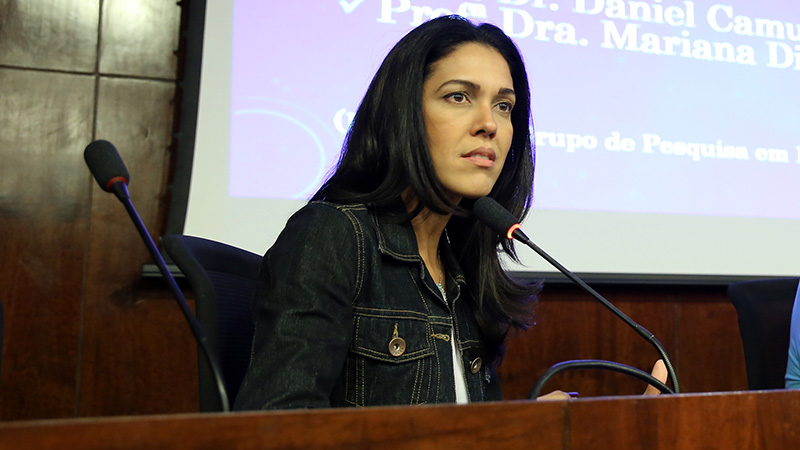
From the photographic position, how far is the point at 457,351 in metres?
1.29

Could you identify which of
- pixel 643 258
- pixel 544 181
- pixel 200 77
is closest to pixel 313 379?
pixel 200 77

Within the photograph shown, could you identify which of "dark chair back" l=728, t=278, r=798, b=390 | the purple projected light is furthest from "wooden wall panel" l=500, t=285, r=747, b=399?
"dark chair back" l=728, t=278, r=798, b=390

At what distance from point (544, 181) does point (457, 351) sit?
118 centimetres

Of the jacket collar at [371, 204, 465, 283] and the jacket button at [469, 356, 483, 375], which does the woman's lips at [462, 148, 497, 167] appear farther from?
the jacket button at [469, 356, 483, 375]

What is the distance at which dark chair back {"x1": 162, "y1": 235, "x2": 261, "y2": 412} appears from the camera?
3.63ft

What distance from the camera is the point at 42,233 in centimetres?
210

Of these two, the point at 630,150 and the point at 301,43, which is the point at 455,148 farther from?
the point at 630,150

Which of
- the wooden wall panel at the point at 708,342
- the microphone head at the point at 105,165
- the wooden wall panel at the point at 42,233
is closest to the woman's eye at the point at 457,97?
the microphone head at the point at 105,165

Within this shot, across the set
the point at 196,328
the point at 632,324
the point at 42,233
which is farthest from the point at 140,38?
the point at 632,324

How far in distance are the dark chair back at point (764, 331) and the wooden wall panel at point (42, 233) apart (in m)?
1.73

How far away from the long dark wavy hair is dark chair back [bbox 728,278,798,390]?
57cm

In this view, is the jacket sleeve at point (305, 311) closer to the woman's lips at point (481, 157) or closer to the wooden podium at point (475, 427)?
the woman's lips at point (481, 157)

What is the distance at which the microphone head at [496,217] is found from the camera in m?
1.10

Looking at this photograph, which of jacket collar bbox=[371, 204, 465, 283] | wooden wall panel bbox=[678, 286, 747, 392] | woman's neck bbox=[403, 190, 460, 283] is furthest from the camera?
wooden wall panel bbox=[678, 286, 747, 392]
